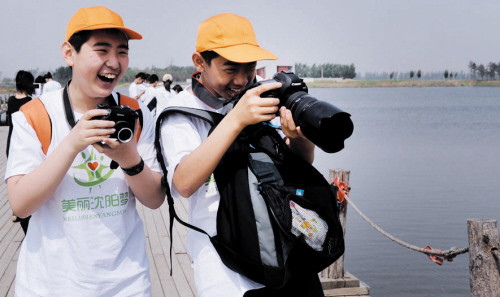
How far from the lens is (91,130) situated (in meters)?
1.40

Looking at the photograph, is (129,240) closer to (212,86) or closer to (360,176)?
(212,86)

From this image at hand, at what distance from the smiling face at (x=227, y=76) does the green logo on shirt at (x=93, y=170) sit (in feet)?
1.30

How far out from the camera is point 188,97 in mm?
1652

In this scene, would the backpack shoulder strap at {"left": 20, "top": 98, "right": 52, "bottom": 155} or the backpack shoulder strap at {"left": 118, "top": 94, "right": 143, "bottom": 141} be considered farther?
the backpack shoulder strap at {"left": 118, "top": 94, "right": 143, "bottom": 141}

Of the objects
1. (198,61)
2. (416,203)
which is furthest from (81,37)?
(416,203)

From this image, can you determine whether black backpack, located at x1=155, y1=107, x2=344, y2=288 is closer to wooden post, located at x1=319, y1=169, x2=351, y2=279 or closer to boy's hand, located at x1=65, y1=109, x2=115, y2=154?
boy's hand, located at x1=65, y1=109, x2=115, y2=154

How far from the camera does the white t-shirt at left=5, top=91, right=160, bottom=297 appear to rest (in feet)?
5.12

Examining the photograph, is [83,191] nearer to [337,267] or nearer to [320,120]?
[320,120]

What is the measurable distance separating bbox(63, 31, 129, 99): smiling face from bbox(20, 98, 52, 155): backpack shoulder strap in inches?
5.4

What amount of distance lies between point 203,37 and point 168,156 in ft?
1.21

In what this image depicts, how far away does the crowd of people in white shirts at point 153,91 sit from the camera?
35.1ft

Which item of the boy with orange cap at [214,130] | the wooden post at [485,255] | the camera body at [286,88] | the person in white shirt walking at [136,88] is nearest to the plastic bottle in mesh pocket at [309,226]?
the boy with orange cap at [214,130]

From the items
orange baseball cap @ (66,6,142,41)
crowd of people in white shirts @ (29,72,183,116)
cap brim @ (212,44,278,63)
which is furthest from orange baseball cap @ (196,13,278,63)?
crowd of people in white shirts @ (29,72,183,116)

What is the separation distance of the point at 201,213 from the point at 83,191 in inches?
14.1
